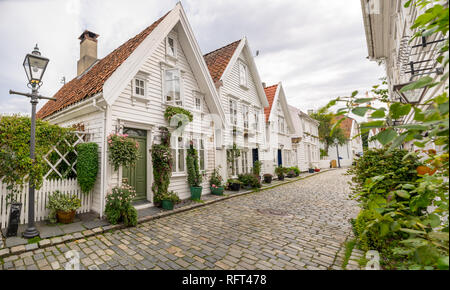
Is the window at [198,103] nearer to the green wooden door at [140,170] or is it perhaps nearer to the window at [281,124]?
the green wooden door at [140,170]

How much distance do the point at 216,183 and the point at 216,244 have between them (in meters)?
5.87

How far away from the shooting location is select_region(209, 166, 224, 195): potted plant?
10242 mm

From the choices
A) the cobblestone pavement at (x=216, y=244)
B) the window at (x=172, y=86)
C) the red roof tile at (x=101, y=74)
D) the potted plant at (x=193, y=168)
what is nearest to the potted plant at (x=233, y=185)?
the potted plant at (x=193, y=168)

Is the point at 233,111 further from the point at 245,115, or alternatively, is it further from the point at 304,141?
the point at 304,141

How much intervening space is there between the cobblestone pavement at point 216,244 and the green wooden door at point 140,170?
1.77 metres

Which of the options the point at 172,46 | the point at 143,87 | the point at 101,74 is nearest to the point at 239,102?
the point at 172,46

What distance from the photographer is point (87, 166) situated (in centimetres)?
609

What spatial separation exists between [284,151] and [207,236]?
15814 mm

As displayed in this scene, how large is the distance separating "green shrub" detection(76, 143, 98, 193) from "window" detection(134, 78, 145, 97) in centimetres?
250
